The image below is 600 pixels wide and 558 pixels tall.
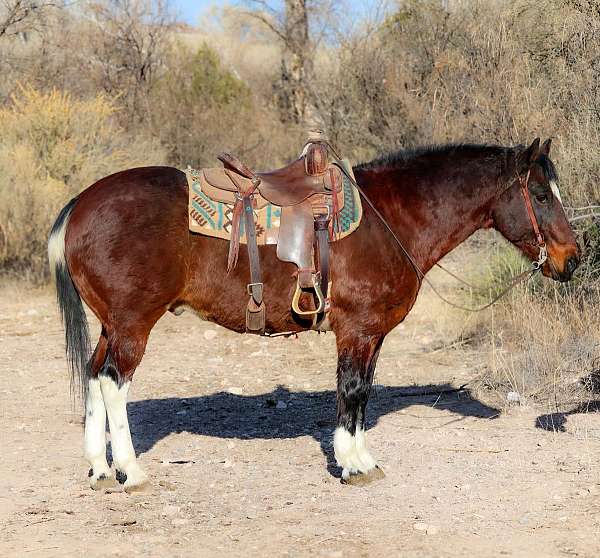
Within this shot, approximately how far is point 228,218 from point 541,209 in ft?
6.49

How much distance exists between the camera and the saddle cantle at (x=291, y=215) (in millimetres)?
5180

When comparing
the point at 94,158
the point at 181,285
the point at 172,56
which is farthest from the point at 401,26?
the point at 181,285

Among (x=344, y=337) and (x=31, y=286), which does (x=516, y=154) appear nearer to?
(x=344, y=337)

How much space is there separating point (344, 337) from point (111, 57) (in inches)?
757

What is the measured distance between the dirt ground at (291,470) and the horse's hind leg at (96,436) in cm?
13

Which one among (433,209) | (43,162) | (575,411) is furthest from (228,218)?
(43,162)

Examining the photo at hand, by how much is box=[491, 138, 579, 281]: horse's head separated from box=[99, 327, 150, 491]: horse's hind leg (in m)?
2.45

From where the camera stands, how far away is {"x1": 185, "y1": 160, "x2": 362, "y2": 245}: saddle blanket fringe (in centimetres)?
517

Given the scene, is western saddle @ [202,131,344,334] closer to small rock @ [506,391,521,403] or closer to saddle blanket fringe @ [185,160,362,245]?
saddle blanket fringe @ [185,160,362,245]

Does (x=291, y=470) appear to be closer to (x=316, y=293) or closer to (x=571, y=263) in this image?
(x=316, y=293)

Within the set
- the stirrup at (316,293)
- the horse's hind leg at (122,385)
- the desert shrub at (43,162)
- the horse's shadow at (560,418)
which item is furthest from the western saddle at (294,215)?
the desert shrub at (43,162)

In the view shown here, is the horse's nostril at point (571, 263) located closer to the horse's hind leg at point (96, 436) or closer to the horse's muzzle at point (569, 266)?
the horse's muzzle at point (569, 266)

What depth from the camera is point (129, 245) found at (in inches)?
200

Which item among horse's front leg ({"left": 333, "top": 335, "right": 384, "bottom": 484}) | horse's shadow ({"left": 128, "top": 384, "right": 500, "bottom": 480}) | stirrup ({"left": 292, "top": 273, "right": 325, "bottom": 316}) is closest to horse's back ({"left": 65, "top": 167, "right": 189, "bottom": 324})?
stirrup ({"left": 292, "top": 273, "right": 325, "bottom": 316})
